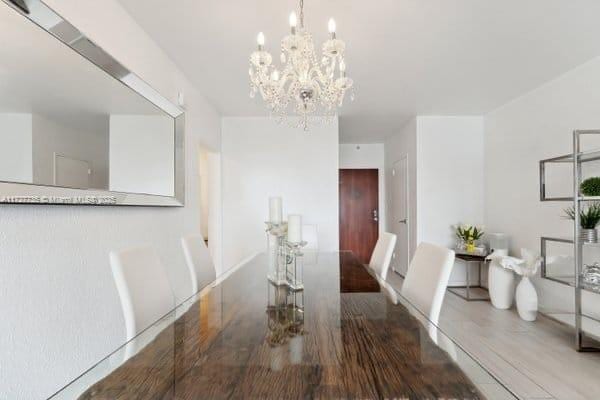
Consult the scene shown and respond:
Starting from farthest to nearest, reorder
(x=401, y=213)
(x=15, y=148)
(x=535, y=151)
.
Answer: (x=401, y=213) < (x=535, y=151) < (x=15, y=148)

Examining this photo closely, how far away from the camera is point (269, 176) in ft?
14.4

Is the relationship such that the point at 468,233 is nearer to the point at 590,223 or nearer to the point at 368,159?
the point at 590,223

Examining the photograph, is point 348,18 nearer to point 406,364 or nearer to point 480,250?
point 406,364

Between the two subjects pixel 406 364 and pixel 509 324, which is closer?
pixel 406 364

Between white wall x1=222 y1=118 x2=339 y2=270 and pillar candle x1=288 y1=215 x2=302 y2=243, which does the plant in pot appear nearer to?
pillar candle x1=288 y1=215 x2=302 y2=243

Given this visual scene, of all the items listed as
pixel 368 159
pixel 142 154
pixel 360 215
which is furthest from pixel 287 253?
pixel 368 159

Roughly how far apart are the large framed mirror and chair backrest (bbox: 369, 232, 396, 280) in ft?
5.45

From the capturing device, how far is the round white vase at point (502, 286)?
3.49m

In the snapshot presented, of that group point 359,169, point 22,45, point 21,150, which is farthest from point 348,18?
point 359,169

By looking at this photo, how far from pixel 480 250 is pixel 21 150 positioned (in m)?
4.43

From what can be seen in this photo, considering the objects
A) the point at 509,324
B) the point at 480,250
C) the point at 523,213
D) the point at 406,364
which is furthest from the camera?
the point at 480,250

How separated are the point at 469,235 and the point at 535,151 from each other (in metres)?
1.24

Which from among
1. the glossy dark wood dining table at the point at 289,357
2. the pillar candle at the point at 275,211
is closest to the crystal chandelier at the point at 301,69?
the pillar candle at the point at 275,211

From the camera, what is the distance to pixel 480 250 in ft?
13.1
